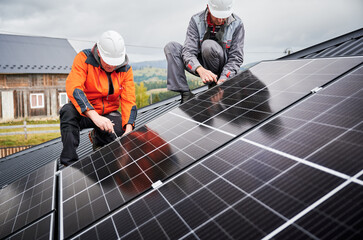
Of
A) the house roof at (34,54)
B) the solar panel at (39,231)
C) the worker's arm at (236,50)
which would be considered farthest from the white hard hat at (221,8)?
the house roof at (34,54)

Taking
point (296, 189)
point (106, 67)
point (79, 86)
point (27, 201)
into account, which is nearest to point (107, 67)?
point (106, 67)

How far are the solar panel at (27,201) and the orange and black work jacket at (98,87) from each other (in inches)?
60.1

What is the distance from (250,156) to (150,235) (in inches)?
42.9

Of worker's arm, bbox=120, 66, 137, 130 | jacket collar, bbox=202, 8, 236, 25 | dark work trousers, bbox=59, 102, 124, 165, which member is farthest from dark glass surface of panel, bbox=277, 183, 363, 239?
jacket collar, bbox=202, 8, 236, 25

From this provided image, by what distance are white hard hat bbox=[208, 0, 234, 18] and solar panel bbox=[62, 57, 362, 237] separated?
1975 mm

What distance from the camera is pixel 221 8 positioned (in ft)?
18.5

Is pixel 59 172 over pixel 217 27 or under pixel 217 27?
under

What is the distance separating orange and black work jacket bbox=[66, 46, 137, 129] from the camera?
4938 millimetres

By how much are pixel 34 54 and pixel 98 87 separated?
40.6m

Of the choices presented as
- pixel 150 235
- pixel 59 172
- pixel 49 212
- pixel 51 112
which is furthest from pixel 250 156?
pixel 51 112

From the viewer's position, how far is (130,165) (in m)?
3.08

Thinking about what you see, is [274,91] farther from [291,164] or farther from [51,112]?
[51,112]

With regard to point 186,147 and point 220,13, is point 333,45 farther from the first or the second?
point 186,147

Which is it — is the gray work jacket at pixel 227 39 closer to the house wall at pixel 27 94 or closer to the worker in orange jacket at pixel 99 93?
the worker in orange jacket at pixel 99 93
